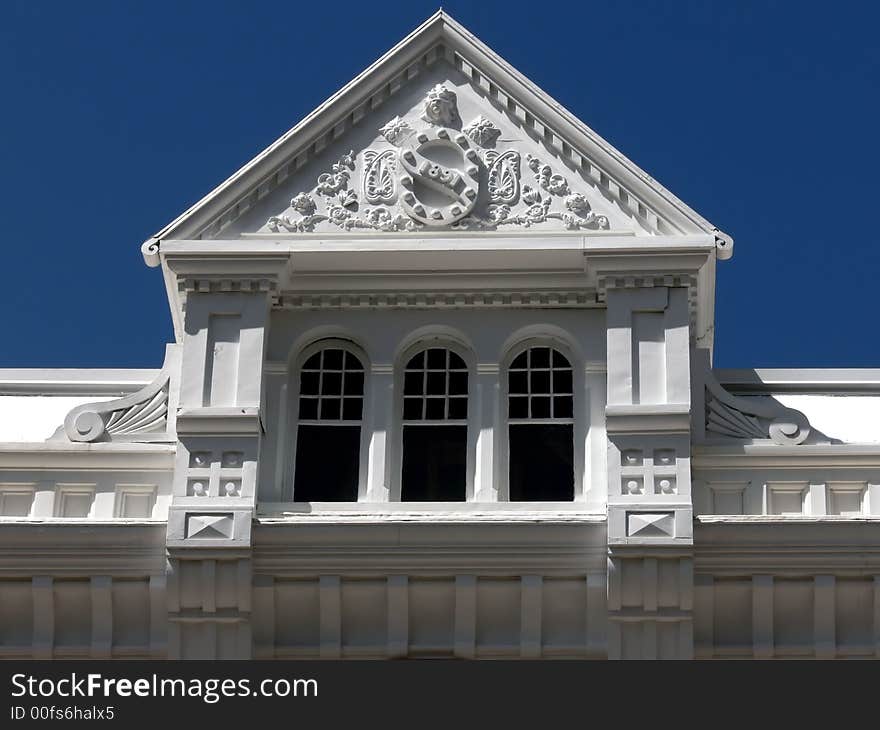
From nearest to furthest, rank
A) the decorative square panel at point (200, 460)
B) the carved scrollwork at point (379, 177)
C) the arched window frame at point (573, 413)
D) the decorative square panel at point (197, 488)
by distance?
the decorative square panel at point (197, 488) < the decorative square panel at point (200, 460) < the arched window frame at point (573, 413) < the carved scrollwork at point (379, 177)

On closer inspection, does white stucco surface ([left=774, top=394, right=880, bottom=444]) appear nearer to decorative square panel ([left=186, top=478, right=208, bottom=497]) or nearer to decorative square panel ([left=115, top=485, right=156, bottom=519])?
decorative square panel ([left=186, top=478, right=208, bottom=497])

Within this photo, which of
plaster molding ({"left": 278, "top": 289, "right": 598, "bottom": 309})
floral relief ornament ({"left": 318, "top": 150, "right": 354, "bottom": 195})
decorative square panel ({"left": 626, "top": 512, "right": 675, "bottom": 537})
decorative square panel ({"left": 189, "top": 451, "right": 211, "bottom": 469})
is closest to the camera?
decorative square panel ({"left": 626, "top": 512, "right": 675, "bottom": 537})

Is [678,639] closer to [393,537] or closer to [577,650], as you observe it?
[577,650]

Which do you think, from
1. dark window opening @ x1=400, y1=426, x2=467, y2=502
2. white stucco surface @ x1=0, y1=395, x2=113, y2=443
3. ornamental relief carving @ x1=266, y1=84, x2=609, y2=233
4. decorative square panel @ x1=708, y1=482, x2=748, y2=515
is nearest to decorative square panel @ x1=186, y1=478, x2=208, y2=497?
dark window opening @ x1=400, y1=426, x2=467, y2=502

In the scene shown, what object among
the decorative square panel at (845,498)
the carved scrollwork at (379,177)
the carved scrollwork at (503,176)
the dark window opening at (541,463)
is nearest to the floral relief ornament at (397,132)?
the carved scrollwork at (379,177)

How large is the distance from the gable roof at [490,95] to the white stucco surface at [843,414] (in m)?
2.21

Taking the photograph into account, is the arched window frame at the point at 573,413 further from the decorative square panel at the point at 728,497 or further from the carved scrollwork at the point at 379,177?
the carved scrollwork at the point at 379,177

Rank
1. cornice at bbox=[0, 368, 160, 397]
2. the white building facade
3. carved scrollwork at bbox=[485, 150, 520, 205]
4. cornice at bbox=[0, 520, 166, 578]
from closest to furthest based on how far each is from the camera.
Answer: the white building facade, cornice at bbox=[0, 520, 166, 578], carved scrollwork at bbox=[485, 150, 520, 205], cornice at bbox=[0, 368, 160, 397]

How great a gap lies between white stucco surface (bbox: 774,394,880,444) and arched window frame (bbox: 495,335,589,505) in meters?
2.61

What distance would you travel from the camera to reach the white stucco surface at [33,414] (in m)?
31.8

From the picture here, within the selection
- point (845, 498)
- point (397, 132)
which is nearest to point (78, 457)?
point (397, 132)

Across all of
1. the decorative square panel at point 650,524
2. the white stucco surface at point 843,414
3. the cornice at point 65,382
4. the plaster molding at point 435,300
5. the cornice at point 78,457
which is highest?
the plaster molding at point 435,300

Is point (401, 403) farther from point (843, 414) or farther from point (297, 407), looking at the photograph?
point (843, 414)

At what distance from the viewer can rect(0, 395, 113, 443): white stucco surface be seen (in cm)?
3180
